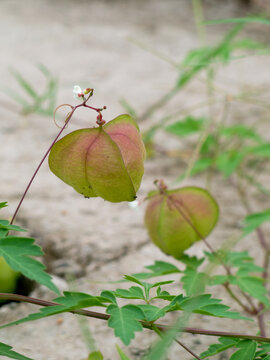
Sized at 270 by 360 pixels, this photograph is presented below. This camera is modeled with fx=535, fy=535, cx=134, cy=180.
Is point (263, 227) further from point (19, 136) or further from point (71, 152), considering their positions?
point (19, 136)

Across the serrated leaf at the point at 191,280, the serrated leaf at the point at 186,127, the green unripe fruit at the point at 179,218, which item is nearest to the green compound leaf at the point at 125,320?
the serrated leaf at the point at 191,280

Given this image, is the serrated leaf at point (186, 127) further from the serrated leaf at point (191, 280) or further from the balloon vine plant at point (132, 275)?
the serrated leaf at point (191, 280)

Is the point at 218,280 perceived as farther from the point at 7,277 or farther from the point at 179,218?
the point at 7,277

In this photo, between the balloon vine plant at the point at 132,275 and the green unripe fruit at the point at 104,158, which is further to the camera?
the green unripe fruit at the point at 104,158

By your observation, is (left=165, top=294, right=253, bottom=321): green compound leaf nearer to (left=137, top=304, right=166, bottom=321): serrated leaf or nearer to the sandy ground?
(left=137, top=304, right=166, bottom=321): serrated leaf

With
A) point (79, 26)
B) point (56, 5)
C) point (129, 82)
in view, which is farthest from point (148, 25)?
point (129, 82)
